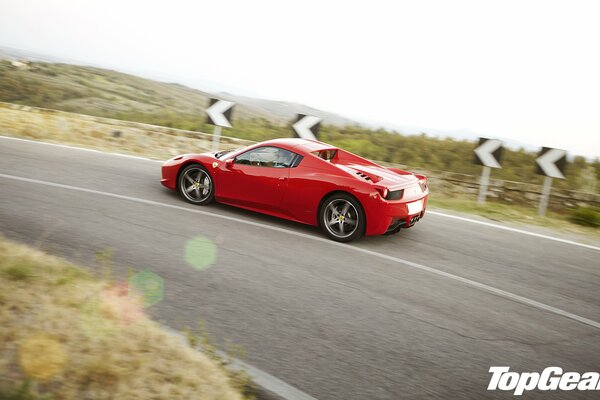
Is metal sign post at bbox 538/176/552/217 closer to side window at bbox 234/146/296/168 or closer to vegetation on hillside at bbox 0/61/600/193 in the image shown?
vegetation on hillside at bbox 0/61/600/193

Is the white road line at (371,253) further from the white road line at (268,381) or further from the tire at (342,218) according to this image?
the white road line at (268,381)

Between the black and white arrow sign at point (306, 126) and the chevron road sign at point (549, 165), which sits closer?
the chevron road sign at point (549, 165)

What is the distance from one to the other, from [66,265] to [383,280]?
3.18 m

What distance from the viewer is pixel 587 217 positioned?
965cm

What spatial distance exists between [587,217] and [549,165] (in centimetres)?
144

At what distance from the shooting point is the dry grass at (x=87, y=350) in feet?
8.86

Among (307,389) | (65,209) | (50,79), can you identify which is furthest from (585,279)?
(50,79)

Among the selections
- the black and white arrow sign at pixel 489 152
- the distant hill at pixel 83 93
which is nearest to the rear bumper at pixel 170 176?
the black and white arrow sign at pixel 489 152

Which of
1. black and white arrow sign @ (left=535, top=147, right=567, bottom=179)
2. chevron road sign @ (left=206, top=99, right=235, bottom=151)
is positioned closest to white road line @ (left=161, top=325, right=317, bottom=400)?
black and white arrow sign @ (left=535, top=147, right=567, bottom=179)

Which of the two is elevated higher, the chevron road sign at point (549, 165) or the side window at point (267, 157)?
the chevron road sign at point (549, 165)

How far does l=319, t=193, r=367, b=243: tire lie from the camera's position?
646cm

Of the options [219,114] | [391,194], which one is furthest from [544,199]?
[219,114]

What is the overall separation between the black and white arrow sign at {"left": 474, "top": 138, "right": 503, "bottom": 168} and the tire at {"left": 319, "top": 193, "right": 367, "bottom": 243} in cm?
553

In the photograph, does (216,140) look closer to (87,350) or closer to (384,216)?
(384,216)
